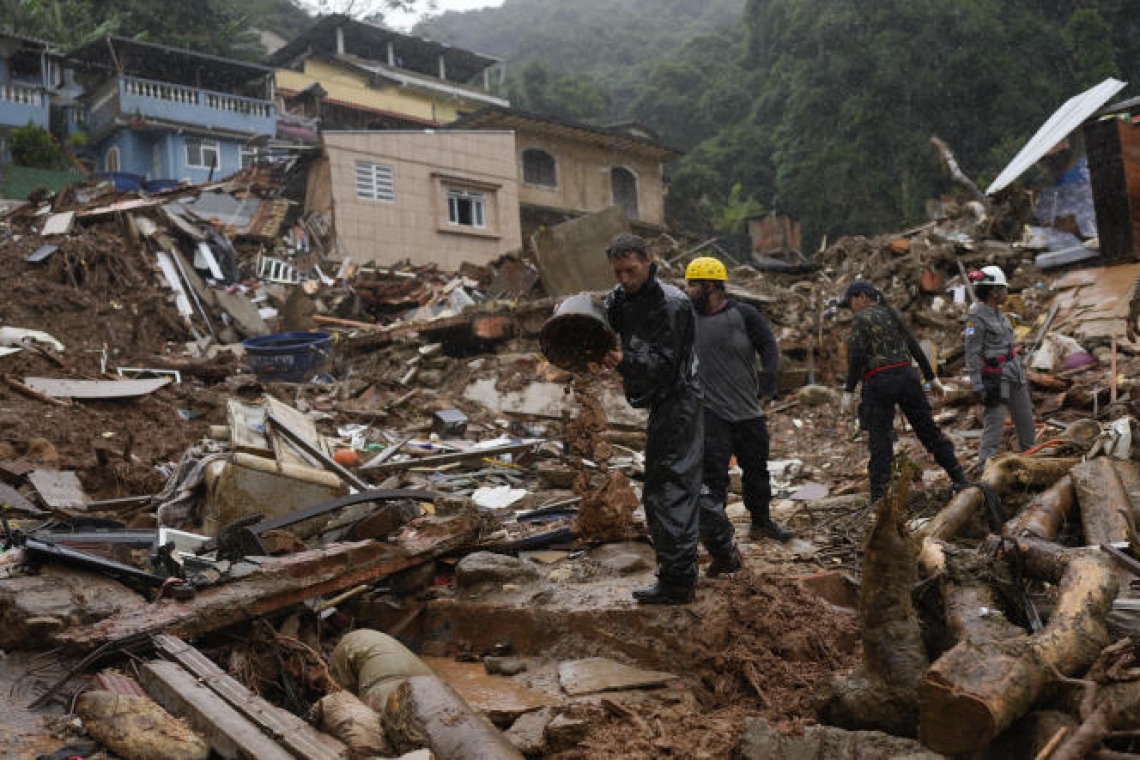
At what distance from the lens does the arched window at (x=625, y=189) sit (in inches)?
1148

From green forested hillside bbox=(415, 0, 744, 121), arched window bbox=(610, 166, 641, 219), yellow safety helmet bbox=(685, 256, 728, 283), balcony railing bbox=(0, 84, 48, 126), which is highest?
green forested hillside bbox=(415, 0, 744, 121)

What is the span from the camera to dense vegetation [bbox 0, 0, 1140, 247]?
2809 cm

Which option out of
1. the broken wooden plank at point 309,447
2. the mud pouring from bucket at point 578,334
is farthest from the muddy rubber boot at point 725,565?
the broken wooden plank at point 309,447

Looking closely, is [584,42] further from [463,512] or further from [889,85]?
[463,512]

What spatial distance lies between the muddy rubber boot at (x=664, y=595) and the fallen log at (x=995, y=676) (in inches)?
60.2

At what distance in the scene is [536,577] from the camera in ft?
16.3

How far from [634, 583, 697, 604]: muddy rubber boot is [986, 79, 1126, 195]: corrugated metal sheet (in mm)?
11794

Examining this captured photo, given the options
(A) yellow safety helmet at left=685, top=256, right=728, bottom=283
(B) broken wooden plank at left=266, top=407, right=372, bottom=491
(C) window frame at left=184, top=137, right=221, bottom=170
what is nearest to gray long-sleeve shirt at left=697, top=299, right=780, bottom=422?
(A) yellow safety helmet at left=685, top=256, right=728, bottom=283

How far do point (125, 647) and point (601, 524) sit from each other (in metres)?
2.66

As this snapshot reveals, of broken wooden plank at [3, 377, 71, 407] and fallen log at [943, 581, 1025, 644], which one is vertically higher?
broken wooden plank at [3, 377, 71, 407]

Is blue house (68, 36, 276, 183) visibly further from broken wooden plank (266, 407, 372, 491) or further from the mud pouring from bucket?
the mud pouring from bucket

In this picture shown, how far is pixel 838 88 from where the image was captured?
30500 millimetres

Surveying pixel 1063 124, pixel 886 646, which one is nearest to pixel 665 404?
pixel 886 646

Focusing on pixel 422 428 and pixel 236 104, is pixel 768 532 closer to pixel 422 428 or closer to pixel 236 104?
pixel 422 428
